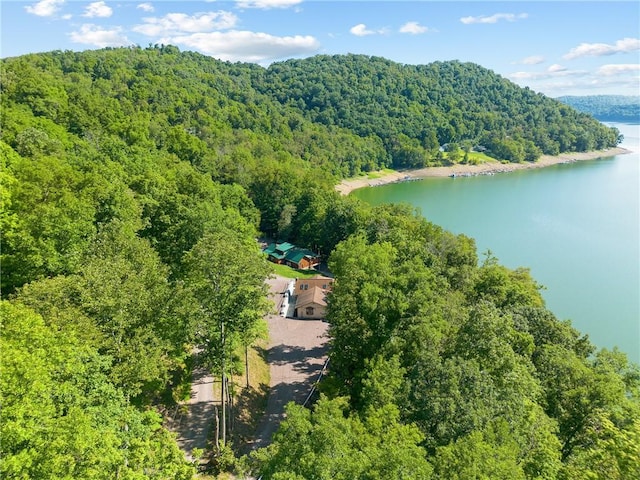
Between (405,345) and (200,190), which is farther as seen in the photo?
(200,190)

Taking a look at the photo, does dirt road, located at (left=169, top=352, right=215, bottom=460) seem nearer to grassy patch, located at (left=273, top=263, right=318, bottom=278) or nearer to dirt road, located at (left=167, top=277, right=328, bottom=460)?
dirt road, located at (left=167, top=277, right=328, bottom=460)

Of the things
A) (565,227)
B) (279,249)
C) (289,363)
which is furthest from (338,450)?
(565,227)

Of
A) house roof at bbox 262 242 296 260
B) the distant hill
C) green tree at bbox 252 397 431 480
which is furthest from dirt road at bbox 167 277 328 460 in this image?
the distant hill

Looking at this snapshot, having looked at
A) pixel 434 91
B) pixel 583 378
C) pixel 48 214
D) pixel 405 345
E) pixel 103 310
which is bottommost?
pixel 583 378

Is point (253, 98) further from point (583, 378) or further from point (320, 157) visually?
point (583, 378)

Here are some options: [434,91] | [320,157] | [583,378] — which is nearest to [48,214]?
[583,378]

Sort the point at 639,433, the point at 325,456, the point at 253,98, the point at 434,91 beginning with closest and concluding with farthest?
the point at 325,456 < the point at 639,433 < the point at 253,98 < the point at 434,91

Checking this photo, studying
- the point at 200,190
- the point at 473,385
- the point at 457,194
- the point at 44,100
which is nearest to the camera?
the point at 473,385
